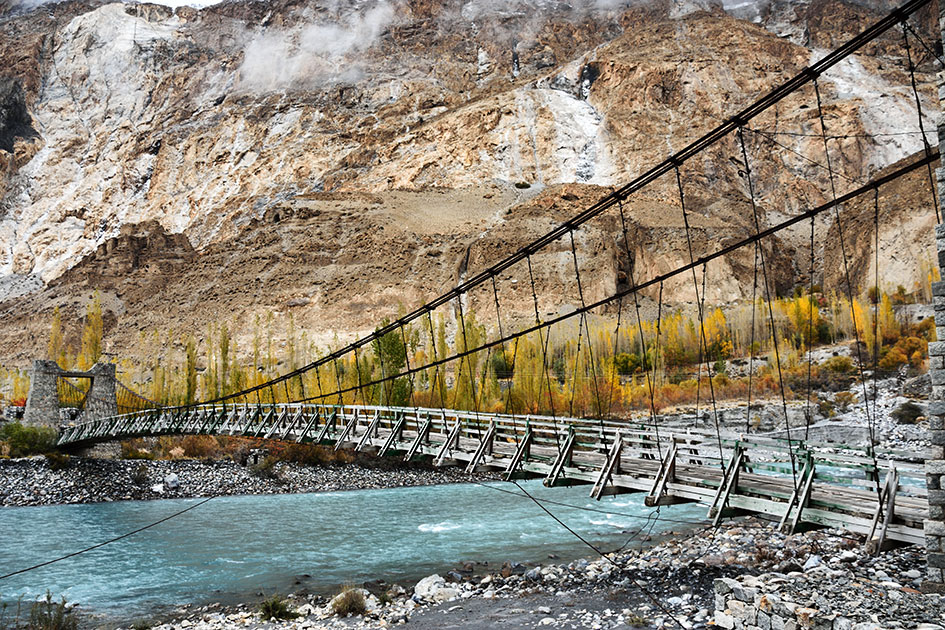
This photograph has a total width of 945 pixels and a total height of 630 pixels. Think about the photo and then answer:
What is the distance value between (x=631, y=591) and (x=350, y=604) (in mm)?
4037

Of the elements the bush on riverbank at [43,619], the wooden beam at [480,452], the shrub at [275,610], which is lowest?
the shrub at [275,610]

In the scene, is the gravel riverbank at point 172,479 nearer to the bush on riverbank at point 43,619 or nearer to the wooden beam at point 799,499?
the bush on riverbank at point 43,619

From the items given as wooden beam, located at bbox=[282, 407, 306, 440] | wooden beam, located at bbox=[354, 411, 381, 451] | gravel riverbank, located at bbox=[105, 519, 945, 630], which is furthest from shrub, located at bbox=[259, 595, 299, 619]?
wooden beam, located at bbox=[282, 407, 306, 440]

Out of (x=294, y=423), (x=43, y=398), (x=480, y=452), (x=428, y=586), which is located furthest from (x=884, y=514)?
(x=43, y=398)

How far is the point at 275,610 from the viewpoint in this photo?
9891 millimetres

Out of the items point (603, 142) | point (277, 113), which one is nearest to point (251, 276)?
point (277, 113)

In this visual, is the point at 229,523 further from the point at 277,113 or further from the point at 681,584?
the point at 277,113

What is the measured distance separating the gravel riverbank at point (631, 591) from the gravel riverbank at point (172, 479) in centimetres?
980

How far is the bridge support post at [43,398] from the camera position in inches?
1094

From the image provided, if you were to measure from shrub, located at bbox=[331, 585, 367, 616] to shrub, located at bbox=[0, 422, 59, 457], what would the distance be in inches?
805

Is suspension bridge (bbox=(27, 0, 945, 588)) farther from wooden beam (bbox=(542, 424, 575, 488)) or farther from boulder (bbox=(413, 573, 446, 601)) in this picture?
boulder (bbox=(413, 573, 446, 601))

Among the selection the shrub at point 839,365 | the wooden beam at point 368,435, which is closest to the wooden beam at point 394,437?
the wooden beam at point 368,435

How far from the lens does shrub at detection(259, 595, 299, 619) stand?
32.3 ft

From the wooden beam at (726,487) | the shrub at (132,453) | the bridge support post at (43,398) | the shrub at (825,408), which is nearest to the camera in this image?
the wooden beam at (726,487)
